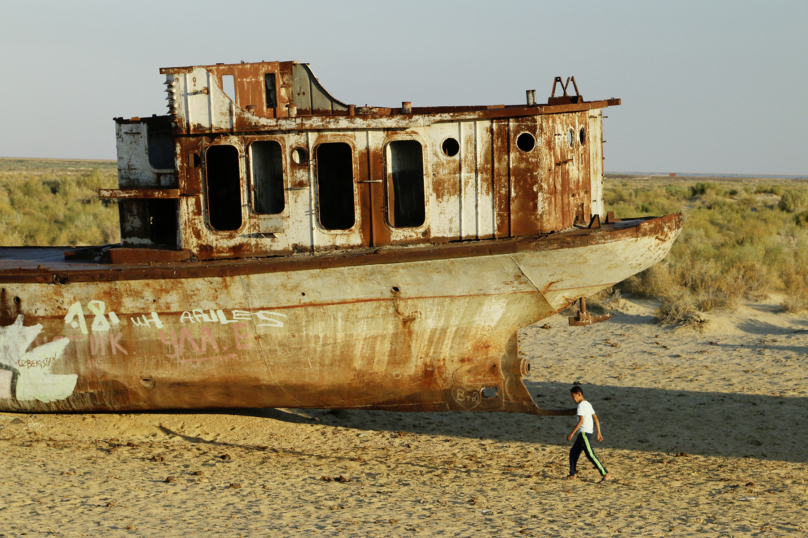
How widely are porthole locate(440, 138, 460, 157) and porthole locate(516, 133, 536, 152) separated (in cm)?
60

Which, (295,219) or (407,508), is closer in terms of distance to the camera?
(407,508)

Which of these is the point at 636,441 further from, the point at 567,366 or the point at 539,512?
the point at 567,366

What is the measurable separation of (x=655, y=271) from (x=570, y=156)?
7800 millimetres

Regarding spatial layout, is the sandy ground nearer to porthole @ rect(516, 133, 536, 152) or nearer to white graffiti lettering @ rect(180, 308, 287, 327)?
white graffiti lettering @ rect(180, 308, 287, 327)

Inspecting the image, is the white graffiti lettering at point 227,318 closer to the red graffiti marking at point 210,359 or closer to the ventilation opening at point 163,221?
the red graffiti marking at point 210,359

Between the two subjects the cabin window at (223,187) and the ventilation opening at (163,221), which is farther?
the ventilation opening at (163,221)

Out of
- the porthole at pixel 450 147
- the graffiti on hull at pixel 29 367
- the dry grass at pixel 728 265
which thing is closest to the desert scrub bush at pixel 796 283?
the dry grass at pixel 728 265

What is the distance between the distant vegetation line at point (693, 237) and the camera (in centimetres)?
1416

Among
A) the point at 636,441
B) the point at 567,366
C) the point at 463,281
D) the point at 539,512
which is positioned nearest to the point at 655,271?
the point at 567,366

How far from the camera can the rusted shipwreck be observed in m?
7.36

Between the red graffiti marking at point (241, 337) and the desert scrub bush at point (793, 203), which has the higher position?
the desert scrub bush at point (793, 203)

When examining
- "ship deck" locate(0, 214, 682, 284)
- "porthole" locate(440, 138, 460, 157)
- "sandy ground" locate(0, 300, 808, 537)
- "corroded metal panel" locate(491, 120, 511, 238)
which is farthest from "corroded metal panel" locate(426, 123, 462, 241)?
"sandy ground" locate(0, 300, 808, 537)

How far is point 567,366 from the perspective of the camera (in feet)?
36.7

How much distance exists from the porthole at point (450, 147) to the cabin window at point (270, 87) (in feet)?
6.64
